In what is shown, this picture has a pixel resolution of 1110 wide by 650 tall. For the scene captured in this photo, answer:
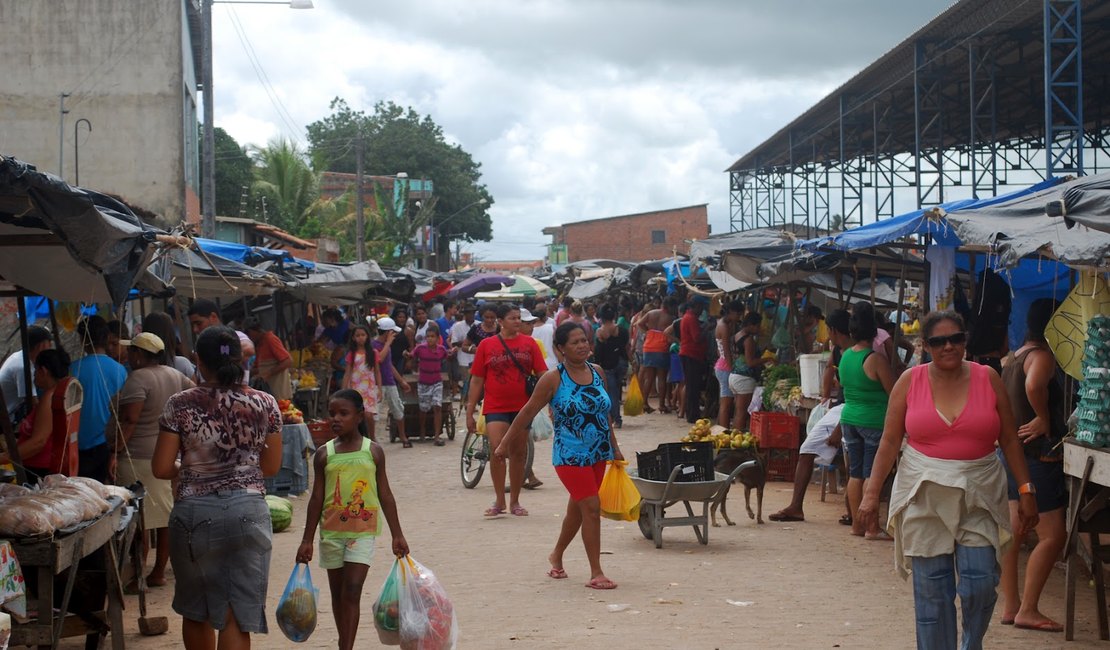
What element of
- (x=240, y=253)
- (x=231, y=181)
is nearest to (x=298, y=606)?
(x=240, y=253)

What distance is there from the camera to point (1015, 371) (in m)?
7.05

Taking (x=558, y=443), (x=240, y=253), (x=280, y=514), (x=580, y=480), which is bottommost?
(x=280, y=514)

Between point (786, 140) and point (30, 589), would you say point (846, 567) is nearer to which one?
point (30, 589)

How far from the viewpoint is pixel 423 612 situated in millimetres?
5766

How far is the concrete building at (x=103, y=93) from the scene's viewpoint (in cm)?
2388

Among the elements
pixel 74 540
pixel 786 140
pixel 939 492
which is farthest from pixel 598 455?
pixel 786 140

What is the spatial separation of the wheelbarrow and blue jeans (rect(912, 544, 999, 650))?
3878 millimetres

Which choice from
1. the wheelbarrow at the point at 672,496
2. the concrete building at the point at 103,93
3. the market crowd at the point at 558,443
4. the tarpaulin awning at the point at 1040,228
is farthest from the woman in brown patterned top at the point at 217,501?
the concrete building at the point at 103,93

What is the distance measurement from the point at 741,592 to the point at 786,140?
97.2 feet

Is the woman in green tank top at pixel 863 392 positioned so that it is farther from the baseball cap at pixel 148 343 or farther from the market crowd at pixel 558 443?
the baseball cap at pixel 148 343

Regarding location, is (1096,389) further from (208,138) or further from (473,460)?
(208,138)

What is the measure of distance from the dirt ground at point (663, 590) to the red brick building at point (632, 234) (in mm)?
65608

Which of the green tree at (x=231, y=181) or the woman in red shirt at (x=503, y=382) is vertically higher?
the green tree at (x=231, y=181)

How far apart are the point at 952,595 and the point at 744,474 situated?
531 centimetres
